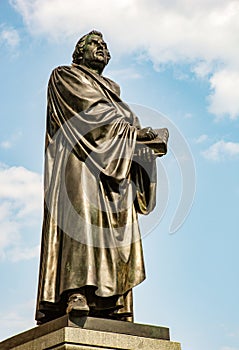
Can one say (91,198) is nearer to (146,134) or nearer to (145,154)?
(145,154)

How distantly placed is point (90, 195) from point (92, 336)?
1.97m

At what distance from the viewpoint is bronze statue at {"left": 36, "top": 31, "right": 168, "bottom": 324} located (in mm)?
8422

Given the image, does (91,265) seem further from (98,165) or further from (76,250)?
(98,165)

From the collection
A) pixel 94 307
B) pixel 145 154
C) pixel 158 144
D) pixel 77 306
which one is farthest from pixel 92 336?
pixel 158 144

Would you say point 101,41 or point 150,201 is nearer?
point 150,201

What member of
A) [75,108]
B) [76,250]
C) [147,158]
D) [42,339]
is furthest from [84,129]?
[42,339]

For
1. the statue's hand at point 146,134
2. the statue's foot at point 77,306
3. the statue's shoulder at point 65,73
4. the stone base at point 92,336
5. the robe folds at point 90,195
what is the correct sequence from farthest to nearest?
the statue's shoulder at point 65,73 < the statue's hand at point 146,134 < the robe folds at point 90,195 < the statue's foot at point 77,306 < the stone base at point 92,336

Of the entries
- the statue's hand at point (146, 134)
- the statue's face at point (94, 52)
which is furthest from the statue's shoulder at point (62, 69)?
the statue's hand at point (146, 134)

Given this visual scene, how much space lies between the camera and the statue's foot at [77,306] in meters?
7.88

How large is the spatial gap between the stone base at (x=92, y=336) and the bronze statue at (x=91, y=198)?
0.21 metres

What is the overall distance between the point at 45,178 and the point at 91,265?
5.90 ft

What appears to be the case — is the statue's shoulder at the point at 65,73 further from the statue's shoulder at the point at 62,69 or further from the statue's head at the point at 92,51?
the statue's head at the point at 92,51

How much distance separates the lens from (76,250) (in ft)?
27.7

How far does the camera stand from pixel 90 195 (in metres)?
8.83
